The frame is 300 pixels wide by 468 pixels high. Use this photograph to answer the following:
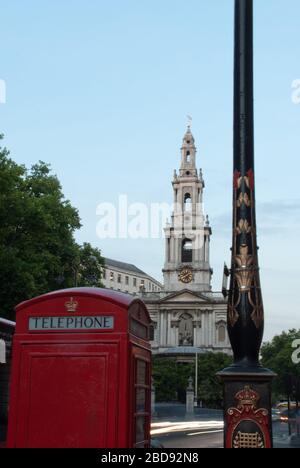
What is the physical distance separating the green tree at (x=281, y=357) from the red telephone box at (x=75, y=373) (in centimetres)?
6776

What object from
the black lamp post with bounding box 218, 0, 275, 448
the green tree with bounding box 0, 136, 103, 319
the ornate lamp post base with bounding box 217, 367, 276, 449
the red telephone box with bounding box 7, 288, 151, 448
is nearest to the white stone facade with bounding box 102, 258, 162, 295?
the green tree with bounding box 0, 136, 103, 319

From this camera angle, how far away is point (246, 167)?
9.50 m

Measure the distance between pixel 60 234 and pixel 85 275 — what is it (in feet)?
18.4

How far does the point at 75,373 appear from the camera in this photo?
25.6 feet

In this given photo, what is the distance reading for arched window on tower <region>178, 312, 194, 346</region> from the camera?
293 feet

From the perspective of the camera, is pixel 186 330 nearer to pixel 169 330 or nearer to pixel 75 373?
pixel 169 330

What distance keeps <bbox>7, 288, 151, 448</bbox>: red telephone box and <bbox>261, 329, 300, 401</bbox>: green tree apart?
222 ft

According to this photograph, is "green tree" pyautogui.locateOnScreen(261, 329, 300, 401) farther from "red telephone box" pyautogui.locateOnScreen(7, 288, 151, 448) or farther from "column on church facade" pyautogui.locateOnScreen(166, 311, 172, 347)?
"red telephone box" pyautogui.locateOnScreen(7, 288, 151, 448)

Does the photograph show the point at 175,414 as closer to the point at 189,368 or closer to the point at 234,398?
the point at 189,368

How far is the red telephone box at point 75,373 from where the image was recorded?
7.64 meters

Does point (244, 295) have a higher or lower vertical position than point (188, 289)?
lower

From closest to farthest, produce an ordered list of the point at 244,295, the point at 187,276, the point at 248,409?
the point at 248,409 → the point at 244,295 → the point at 187,276

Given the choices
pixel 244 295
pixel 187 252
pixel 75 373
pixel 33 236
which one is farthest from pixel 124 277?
pixel 75 373

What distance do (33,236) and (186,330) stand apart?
6152cm
